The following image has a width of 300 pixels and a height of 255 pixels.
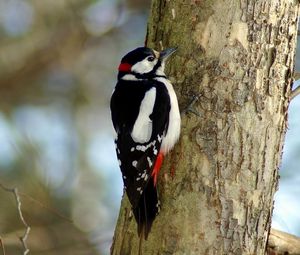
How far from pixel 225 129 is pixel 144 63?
0.61 meters

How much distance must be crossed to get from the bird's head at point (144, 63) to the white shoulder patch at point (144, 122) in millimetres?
138

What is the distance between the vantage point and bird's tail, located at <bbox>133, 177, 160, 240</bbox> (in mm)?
3273

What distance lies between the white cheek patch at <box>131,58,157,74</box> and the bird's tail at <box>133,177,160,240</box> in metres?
0.62

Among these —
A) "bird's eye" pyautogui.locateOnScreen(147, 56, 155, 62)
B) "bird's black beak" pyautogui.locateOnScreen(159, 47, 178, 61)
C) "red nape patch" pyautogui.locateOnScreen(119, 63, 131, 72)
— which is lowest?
"bird's black beak" pyautogui.locateOnScreen(159, 47, 178, 61)

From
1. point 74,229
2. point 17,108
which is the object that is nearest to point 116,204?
point 74,229

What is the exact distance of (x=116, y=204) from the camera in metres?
6.43

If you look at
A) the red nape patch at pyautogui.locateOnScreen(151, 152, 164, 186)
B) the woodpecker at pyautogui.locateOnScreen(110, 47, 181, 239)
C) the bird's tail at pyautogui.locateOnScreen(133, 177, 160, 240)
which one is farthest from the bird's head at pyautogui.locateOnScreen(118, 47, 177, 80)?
the bird's tail at pyautogui.locateOnScreen(133, 177, 160, 240)

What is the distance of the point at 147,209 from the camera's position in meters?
3.28

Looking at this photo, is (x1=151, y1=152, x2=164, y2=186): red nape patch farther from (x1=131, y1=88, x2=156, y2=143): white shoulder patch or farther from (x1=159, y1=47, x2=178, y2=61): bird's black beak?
(x1=159, y1=47, x2=178, y2=61): bird's black beak

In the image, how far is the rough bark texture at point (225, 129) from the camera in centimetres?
324

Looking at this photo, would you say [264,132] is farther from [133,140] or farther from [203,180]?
[133,140]

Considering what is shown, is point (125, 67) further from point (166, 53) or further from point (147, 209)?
point (147, 209)

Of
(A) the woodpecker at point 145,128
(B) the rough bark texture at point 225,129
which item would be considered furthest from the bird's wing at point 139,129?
(B) the rough bark texture at point 225,129

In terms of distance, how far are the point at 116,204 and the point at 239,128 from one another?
3.27 metres
